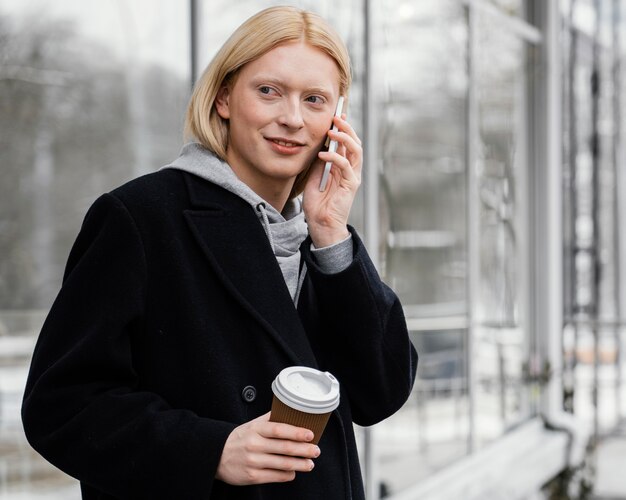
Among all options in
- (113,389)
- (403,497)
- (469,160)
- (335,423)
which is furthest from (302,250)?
(469,160)

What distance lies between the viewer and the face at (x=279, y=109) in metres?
1.24

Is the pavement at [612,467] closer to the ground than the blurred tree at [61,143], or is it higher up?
closer to the ground

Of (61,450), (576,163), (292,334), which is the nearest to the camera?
(61,450)

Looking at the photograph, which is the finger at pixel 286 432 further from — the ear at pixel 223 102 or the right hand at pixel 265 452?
the ear at pixel 223 102

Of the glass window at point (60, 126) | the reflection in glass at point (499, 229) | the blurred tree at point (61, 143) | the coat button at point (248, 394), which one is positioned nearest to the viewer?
the coat button at point (248, 394)

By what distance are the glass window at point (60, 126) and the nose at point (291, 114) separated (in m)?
2.19

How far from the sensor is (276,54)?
1.24 m

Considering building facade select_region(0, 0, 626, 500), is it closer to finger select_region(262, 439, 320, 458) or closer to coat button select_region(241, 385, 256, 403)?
coat button select_region(241, 385, 256, 403)

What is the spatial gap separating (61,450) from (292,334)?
0.31 metres

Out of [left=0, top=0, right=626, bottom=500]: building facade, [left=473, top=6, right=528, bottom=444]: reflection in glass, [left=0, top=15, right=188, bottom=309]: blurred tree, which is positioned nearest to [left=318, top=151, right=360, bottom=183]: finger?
[left=0, top=0, right=626, bottom=500]: building facade

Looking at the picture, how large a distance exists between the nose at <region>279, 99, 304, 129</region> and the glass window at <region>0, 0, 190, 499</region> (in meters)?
2.19

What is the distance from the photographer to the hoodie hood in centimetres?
125

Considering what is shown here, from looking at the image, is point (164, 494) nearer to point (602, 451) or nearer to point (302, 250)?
point (302, 250)

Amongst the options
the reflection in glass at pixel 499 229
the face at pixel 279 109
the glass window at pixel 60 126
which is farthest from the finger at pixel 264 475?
the reflection in glass at pixel 499 229
